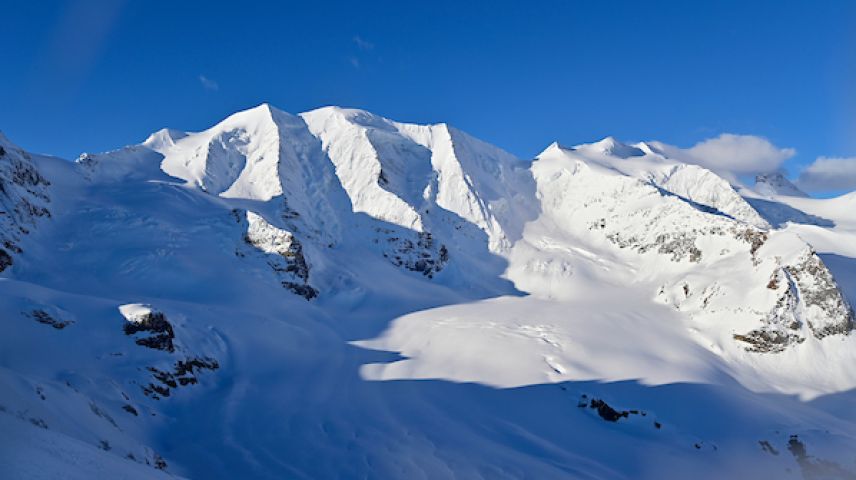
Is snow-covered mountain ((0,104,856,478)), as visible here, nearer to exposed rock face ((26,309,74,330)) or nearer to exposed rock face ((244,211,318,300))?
exposed rock face ((26,309,74,330))

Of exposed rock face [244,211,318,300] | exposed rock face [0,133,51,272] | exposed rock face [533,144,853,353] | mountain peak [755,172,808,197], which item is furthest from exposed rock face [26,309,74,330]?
mountain peak [755,172,808,197]

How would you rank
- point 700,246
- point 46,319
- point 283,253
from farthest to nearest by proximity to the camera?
point 700,246
point 283,253
point 46,319

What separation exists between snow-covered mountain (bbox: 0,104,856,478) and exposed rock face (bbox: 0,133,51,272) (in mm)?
389

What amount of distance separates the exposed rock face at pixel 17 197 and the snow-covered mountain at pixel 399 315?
39 centimetres

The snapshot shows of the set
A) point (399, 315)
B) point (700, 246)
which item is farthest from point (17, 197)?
point (700, 246)

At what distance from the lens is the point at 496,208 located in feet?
323

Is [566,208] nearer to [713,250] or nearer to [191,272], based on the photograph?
[713,250]

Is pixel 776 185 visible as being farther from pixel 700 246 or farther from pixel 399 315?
pixel 399 315

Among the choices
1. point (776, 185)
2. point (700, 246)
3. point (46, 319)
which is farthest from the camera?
point (776, 185)

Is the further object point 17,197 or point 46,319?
point 17,197

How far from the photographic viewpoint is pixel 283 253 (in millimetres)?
65125

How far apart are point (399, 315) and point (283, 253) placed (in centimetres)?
1579

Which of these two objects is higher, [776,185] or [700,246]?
[776,185]

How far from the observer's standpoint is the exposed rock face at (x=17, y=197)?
48.7 meters
